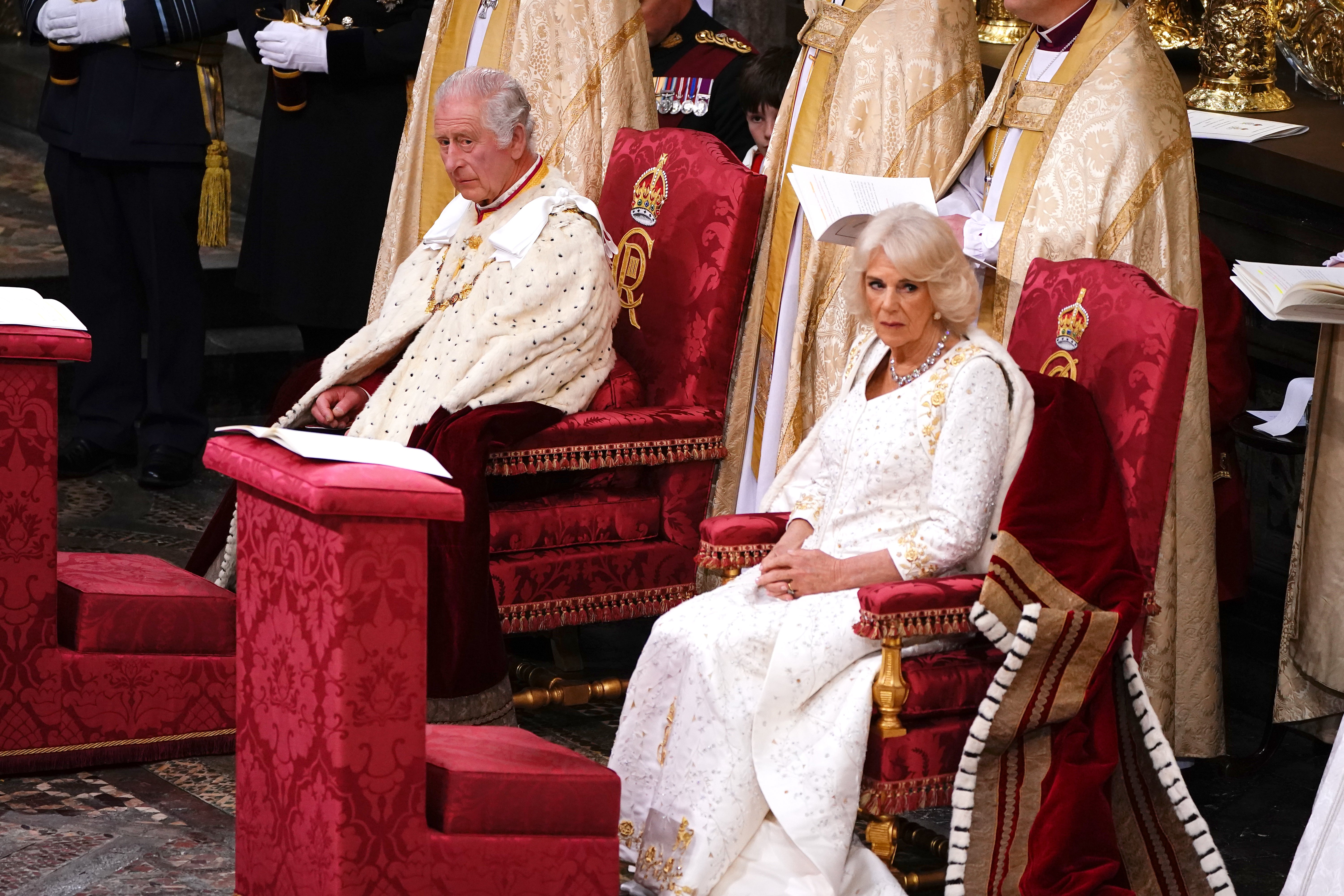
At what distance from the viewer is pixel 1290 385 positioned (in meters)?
4.70

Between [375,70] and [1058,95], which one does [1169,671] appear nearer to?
[1058,95]

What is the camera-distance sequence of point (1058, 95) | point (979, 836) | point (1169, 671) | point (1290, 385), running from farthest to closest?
point (1290, 385)
point (1058, 95)
point (1169, 671)
point (979, 836)

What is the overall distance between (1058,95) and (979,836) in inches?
69.6

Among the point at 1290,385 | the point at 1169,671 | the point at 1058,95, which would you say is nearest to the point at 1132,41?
the point at 1058,95

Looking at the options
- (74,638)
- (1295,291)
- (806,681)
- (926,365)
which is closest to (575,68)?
(926,365)

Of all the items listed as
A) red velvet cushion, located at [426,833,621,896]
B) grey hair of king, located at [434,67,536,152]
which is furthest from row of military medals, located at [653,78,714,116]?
red velvet cushion, located at [426,833,621,896]

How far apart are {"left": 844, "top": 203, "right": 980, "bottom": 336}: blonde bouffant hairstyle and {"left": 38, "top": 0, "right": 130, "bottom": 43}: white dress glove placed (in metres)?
3.26

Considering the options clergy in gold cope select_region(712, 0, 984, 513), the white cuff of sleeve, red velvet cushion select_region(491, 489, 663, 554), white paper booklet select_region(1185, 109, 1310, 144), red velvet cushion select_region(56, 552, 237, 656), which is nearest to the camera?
red velvet cushion select_region(56, 552, 237, 656)

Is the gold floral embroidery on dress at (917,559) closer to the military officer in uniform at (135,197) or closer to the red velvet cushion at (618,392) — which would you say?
the red velvet cushion at (618,392)

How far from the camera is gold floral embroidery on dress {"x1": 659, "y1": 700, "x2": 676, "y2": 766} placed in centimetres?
366

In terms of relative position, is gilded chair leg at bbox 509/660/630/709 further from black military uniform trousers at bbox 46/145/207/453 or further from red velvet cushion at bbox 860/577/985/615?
black military uniform trousers at bbox 46/145/207/453

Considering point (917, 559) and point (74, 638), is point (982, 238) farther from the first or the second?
point (74, 638)

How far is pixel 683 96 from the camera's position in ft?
19.4

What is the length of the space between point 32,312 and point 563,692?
1.51 meters
